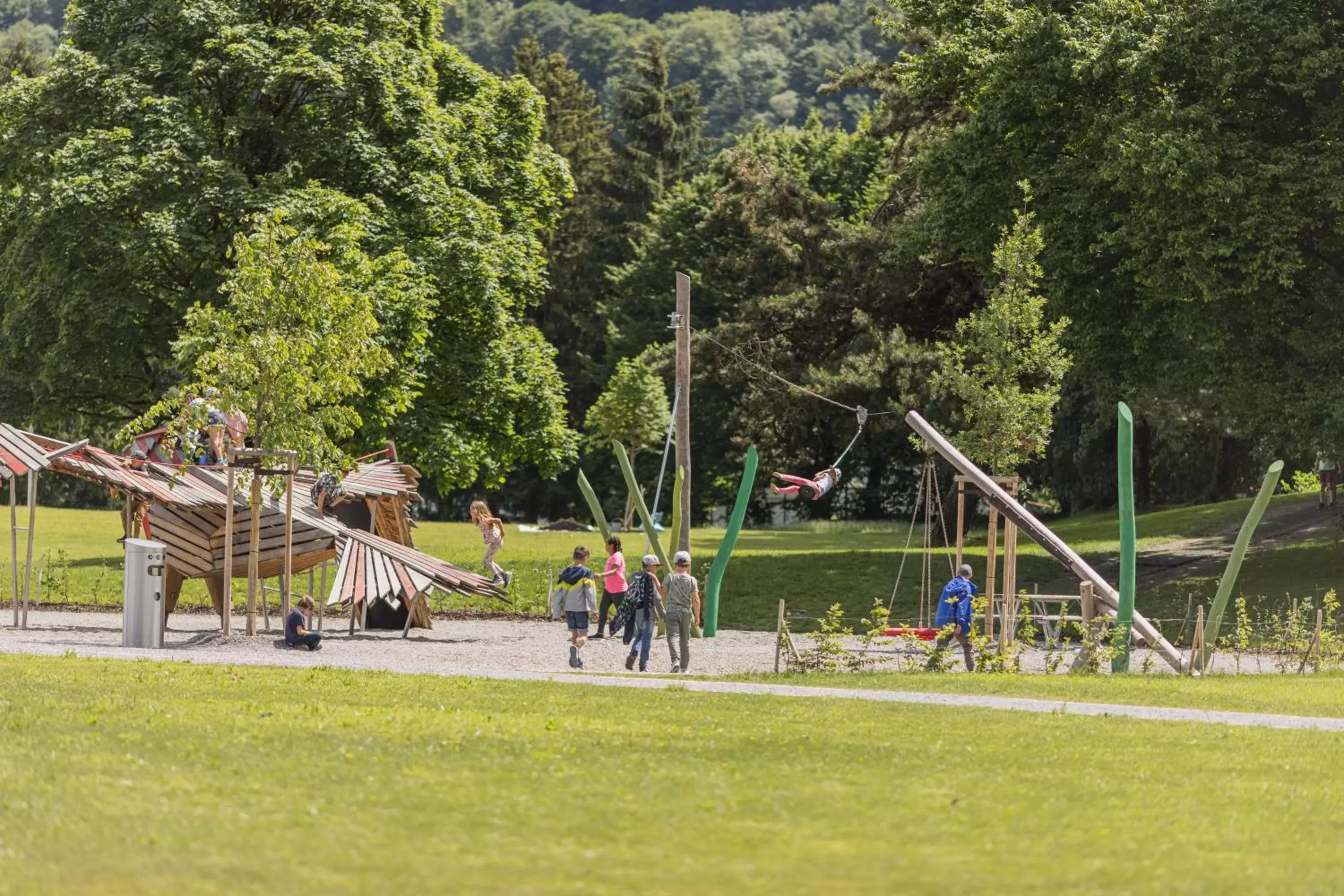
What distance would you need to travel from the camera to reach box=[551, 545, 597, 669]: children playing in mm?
22078

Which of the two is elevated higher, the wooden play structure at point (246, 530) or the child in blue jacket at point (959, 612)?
the wooden play structure at point (246, 530)

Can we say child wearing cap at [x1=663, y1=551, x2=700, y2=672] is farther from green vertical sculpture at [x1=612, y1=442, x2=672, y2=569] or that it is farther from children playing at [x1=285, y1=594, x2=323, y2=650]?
green vertical sculpture at [x1=612, y1=442, x2=672, y2=569]

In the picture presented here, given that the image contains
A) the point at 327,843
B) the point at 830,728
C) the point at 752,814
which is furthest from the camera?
the point at 830,728

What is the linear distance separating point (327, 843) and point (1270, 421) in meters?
28.8

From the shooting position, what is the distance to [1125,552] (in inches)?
858

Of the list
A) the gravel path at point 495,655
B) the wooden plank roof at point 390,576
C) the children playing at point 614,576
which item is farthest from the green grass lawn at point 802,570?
the wooden plank roof at point 390,576

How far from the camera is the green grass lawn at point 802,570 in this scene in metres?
→ 33.5

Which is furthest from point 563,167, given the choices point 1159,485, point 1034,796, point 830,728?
point 1034,796

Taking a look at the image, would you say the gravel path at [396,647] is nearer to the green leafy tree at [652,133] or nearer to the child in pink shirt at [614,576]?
the child in pink shirt at [614,576]

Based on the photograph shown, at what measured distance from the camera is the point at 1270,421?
34406 mm

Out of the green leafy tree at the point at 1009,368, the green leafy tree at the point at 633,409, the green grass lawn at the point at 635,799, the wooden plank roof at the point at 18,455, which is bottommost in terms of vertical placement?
the green grass lawn at the point at 635,799

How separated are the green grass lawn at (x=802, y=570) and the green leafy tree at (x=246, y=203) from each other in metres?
3.22

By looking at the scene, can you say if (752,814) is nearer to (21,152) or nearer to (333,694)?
(333,694)

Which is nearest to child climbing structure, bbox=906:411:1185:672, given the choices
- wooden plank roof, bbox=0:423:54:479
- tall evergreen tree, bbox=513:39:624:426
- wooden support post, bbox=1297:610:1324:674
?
wooden support post, bbox=1297:610:1324:674
